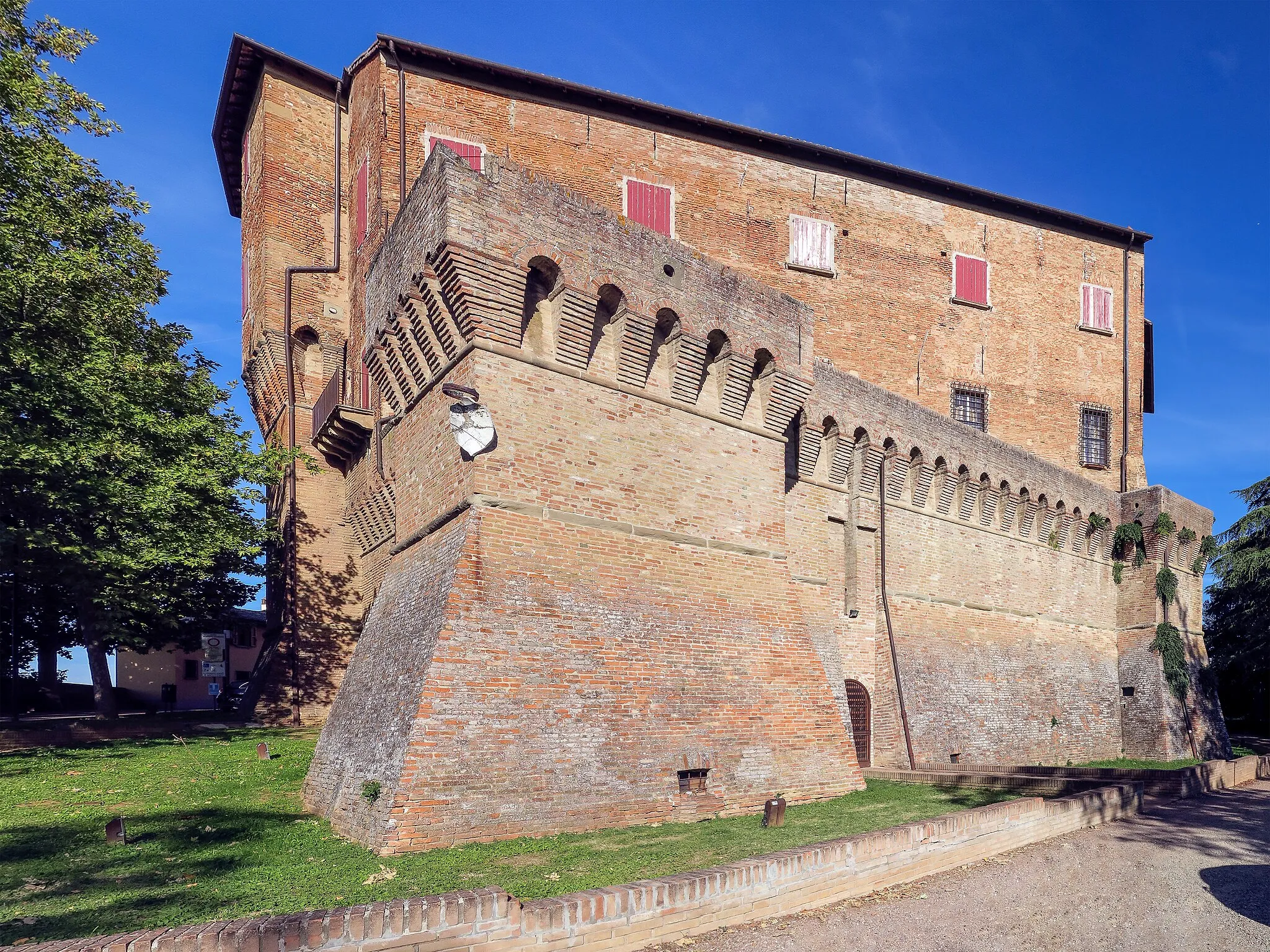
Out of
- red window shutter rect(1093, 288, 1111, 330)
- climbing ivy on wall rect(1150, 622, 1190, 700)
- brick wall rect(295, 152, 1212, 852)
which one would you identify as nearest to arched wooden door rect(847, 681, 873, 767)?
brick wall rect(295, 152, 1212, 852)

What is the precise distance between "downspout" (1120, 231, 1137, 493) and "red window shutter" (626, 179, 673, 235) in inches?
709

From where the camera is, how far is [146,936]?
16.5ft

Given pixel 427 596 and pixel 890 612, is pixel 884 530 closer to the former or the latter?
pixel 890 612

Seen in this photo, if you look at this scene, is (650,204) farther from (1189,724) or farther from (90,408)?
(1189,724)

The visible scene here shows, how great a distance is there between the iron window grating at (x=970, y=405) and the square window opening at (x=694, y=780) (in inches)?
742

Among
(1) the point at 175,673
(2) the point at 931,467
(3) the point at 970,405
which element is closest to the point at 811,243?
(3) the point at 970,405

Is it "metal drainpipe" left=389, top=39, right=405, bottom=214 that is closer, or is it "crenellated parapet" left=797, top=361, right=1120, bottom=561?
"crenellated parapet" left=797, top=361, right=1120, bottom=561

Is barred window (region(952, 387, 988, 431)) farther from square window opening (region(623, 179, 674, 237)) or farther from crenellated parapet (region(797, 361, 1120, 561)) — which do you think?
square window opening (region(623, 179, 674, 237))

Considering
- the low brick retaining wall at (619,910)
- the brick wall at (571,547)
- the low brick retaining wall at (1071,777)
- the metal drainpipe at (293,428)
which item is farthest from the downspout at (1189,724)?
the metal drainpipe at (293,428)

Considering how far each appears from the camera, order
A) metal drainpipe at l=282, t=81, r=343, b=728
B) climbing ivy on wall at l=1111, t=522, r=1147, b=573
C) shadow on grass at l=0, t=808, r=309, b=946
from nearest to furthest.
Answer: shadow on grass at l=0, t=808, r=309, b=946, metal drainpipe at l=282, t=81, r=343, b=728, climbing ivy on wall at l=1111, t=522, r=1147, b=573

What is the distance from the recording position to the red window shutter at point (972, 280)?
26469 millimetres

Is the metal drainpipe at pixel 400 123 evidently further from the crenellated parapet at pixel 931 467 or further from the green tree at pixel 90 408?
the crenellated parapet at pixel 931 467

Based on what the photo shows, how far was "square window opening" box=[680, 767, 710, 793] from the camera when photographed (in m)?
10.6

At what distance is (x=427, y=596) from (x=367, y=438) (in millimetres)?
7467
